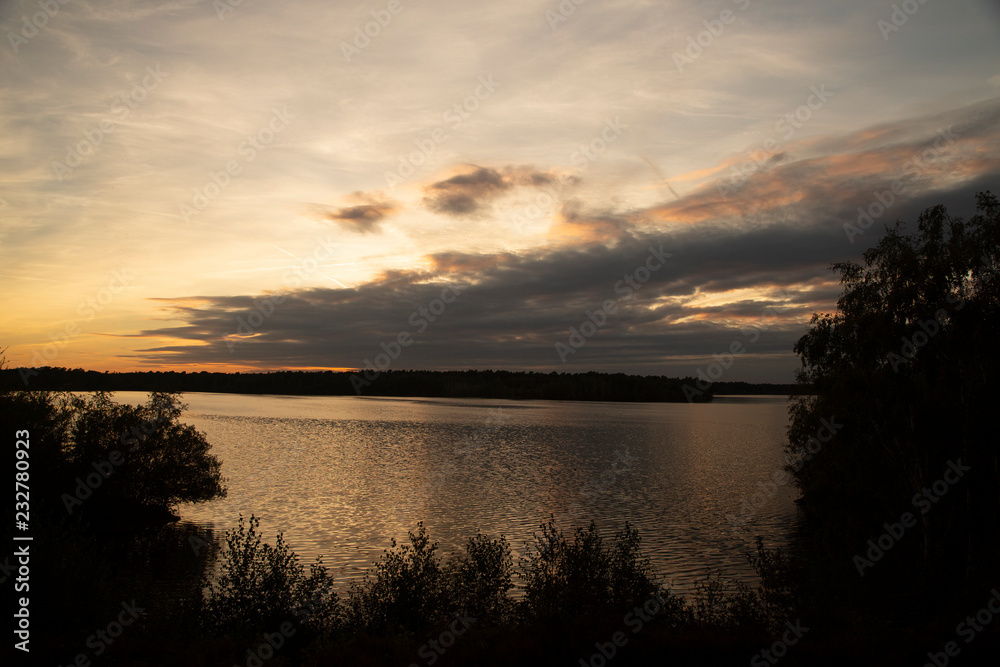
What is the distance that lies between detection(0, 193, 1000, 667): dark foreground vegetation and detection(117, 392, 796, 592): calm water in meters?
2.89

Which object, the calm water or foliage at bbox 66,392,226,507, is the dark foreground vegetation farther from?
the calm water

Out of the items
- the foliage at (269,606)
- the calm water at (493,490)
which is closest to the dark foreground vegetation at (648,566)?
the foliage at (269,606)

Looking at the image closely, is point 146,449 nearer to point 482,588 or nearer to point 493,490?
point 493,490

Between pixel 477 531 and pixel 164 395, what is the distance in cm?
2042

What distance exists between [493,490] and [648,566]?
22.3 metres

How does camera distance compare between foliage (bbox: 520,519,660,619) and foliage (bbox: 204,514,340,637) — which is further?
foliage (bbox: 520,519,660,619)

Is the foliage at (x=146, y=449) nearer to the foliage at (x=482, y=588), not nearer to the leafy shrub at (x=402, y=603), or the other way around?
the leafy shrub at (x=402, y=603)

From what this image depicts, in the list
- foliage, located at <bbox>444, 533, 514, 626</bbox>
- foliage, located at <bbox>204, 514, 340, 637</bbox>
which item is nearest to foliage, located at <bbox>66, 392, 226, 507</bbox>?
foliage, located at <bbox>204, 514, 340, 637</bbox>

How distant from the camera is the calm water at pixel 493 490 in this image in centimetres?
2953

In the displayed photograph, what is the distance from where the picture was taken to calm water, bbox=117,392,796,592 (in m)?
29.5

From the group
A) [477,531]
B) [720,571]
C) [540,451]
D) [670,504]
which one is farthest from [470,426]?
[720,571]

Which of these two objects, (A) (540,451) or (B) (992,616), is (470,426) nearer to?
(A) (540,451)

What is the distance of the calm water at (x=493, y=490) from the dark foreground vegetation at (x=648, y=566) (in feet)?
9.47

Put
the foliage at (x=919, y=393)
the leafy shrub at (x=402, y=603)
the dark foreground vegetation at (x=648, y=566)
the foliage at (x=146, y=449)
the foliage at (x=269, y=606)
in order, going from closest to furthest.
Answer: the dark foreground vegetation at (x=648, y=566), the foliage at (x=269, y=606), the leafy shrub at (x=402, y=603), the foliage at (x=919, y=393), the foliage at (x=146, y=449)
